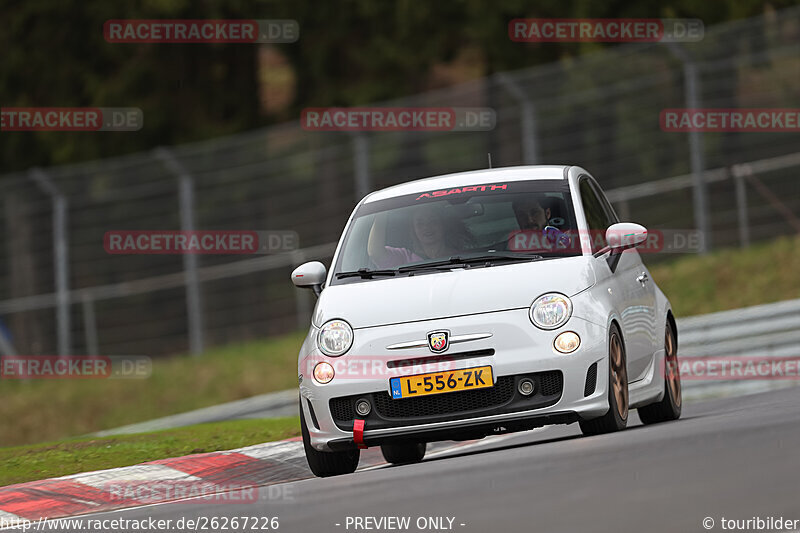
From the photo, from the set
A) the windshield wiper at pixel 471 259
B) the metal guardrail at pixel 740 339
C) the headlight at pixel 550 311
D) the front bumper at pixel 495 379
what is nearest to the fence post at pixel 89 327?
the metal guardrail at pixel 740 339

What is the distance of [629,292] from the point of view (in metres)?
10.1

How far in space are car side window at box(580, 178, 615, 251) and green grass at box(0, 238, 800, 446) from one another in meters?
7.97

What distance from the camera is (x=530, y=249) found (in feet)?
31.9

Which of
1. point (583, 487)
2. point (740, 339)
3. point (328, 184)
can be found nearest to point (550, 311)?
point (583, 487)

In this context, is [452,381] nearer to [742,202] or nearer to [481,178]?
[481,178]

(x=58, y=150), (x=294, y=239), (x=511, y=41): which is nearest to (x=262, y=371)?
(x=294, y=239)

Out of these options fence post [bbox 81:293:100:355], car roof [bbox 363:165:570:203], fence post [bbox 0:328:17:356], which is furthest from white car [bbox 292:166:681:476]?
fence post [bbox 0:328:17:356]

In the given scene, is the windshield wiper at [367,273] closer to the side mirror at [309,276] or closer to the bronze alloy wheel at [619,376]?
the side mirror at [309,276]

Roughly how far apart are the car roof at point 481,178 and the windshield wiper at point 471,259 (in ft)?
2.82

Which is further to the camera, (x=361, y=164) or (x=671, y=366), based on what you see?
(x=361, y=164)

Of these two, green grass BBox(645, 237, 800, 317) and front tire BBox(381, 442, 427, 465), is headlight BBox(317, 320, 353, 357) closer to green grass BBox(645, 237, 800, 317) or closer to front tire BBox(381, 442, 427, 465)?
front tire BBox(381, 442, 427, 465)

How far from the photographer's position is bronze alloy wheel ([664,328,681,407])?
11.0 meters

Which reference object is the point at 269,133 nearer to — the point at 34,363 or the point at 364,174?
the point at 364,174

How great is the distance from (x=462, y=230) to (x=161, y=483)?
234 centimetres
